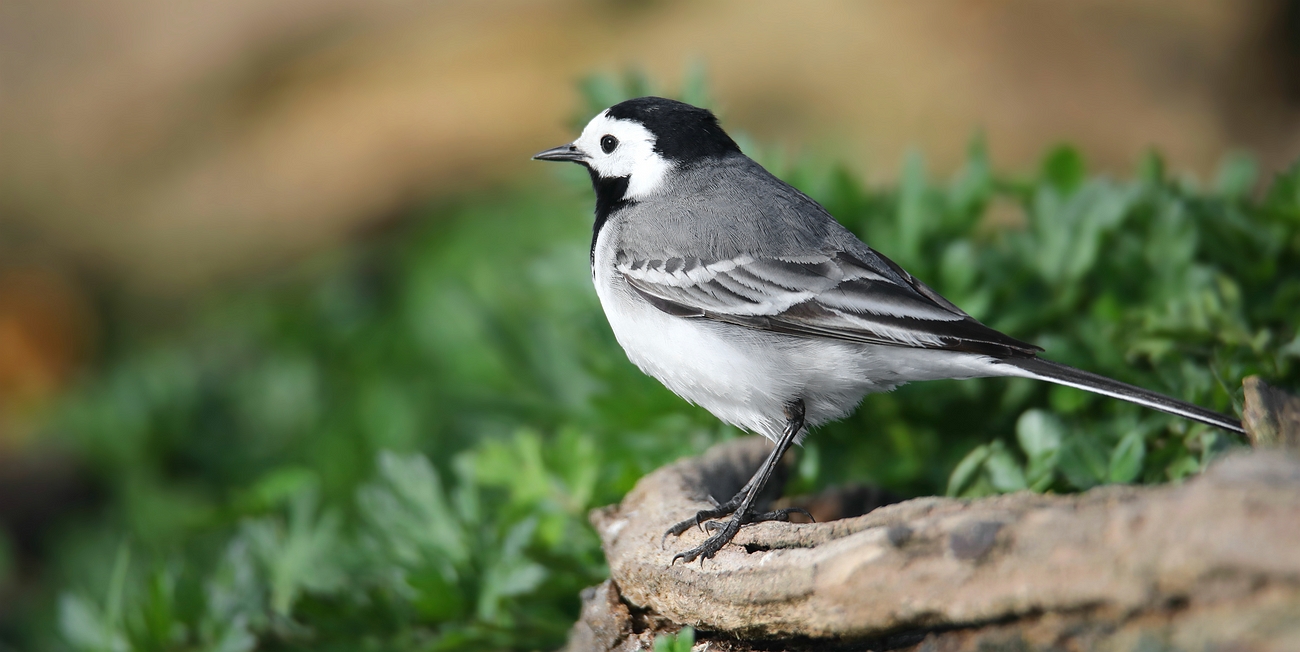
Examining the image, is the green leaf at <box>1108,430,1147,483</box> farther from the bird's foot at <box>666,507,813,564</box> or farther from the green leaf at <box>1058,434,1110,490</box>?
the bird's foot at <box>666,507,813,564</box>

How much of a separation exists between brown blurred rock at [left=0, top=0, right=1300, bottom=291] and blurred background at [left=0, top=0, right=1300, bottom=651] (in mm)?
33

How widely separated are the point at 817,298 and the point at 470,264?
14.7ft

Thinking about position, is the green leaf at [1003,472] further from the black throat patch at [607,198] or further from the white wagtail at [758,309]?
the black throat patch at [607,198]

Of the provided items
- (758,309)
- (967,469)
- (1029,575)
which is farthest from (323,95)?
(1029,575)

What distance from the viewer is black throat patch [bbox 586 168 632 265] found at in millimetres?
4266

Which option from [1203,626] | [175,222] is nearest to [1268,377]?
[1203,626]

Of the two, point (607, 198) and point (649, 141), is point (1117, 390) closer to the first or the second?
point (649, 141)

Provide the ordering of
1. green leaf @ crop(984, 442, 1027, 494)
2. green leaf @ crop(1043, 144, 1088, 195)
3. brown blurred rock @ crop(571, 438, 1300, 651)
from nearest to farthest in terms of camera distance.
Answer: brown blurred rock @ crop(571, 438, 1300, 651) < green leaf @ crop(984, 442, 1027, 494) < green leaf @ crop(1043, 144, 1088, 195)

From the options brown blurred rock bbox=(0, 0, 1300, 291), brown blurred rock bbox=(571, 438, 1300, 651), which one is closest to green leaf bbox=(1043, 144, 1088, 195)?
brown blurred rock bbox=(571, 438, 1300, 651)

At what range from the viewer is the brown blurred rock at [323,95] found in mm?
9141

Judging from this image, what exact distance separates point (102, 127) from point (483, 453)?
24.6 ft

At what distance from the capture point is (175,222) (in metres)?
9.60

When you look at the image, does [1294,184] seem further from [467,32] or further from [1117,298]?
[467,32]

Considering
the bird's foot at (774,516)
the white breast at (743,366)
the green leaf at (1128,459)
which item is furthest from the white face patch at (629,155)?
the green leaf at (1128,459)
